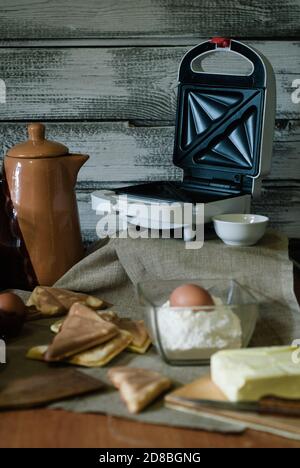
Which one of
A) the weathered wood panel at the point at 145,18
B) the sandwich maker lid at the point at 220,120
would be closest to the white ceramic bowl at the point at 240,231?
the sandwich maker lid at the point at 220,120

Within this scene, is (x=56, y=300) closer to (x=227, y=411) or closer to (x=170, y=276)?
(x=170, y=276)

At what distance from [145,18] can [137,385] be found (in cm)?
93

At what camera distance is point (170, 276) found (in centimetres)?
118

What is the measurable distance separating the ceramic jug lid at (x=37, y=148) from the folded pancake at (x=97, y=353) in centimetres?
39

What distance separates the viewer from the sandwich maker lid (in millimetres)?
1273

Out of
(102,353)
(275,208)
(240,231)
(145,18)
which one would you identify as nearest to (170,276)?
(240,231)

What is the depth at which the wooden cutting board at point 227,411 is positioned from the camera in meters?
0.78

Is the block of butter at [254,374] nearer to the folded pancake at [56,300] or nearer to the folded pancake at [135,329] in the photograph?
the folded pancake at [135,329]

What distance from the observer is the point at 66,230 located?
1.29 m

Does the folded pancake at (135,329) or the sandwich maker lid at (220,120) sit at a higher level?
the sandwich maker lid at (220,120)

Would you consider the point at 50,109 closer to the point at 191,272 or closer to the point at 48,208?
the point at 48,208
